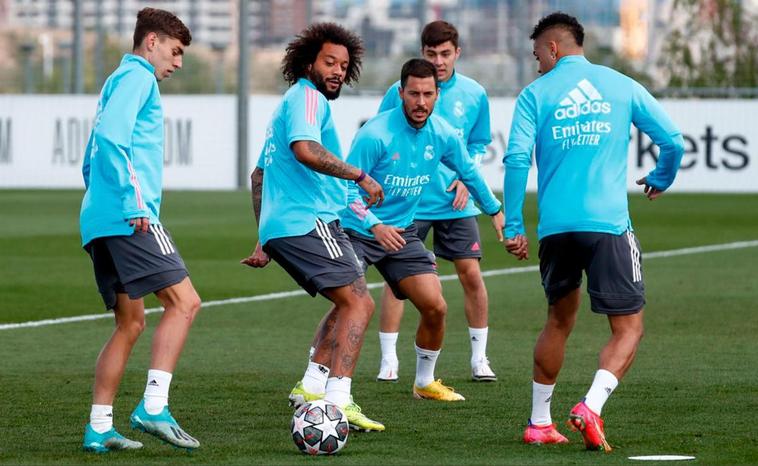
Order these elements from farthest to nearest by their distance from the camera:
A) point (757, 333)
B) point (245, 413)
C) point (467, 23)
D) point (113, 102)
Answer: point (467, 23), point (757, 333), point (245, 413), point (113, 102)

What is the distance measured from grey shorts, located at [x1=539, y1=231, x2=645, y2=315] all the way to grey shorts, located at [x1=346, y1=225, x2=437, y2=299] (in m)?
1.58

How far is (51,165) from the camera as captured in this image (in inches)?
1393

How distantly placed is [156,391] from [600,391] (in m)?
2.02

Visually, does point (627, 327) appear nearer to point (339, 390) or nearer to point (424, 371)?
point (339, 390)

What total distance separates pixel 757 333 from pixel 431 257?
392 cm

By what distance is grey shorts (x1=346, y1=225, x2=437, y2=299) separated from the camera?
9141mm

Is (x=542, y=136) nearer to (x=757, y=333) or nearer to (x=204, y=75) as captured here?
(x=757, y=333)

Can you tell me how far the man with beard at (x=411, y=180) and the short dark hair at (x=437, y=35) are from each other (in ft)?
4.67

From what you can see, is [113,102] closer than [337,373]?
Yes

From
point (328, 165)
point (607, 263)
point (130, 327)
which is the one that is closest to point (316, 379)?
point (130, 327)

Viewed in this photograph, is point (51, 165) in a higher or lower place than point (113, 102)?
lower

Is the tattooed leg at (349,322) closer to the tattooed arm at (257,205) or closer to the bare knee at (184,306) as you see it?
the tattooed arm at (257,205)

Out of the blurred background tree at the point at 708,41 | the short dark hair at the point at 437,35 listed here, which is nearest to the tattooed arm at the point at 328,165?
the short dark hair at the point at 437,35

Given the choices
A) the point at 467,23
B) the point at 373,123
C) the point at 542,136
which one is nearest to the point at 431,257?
the point at 373,123
